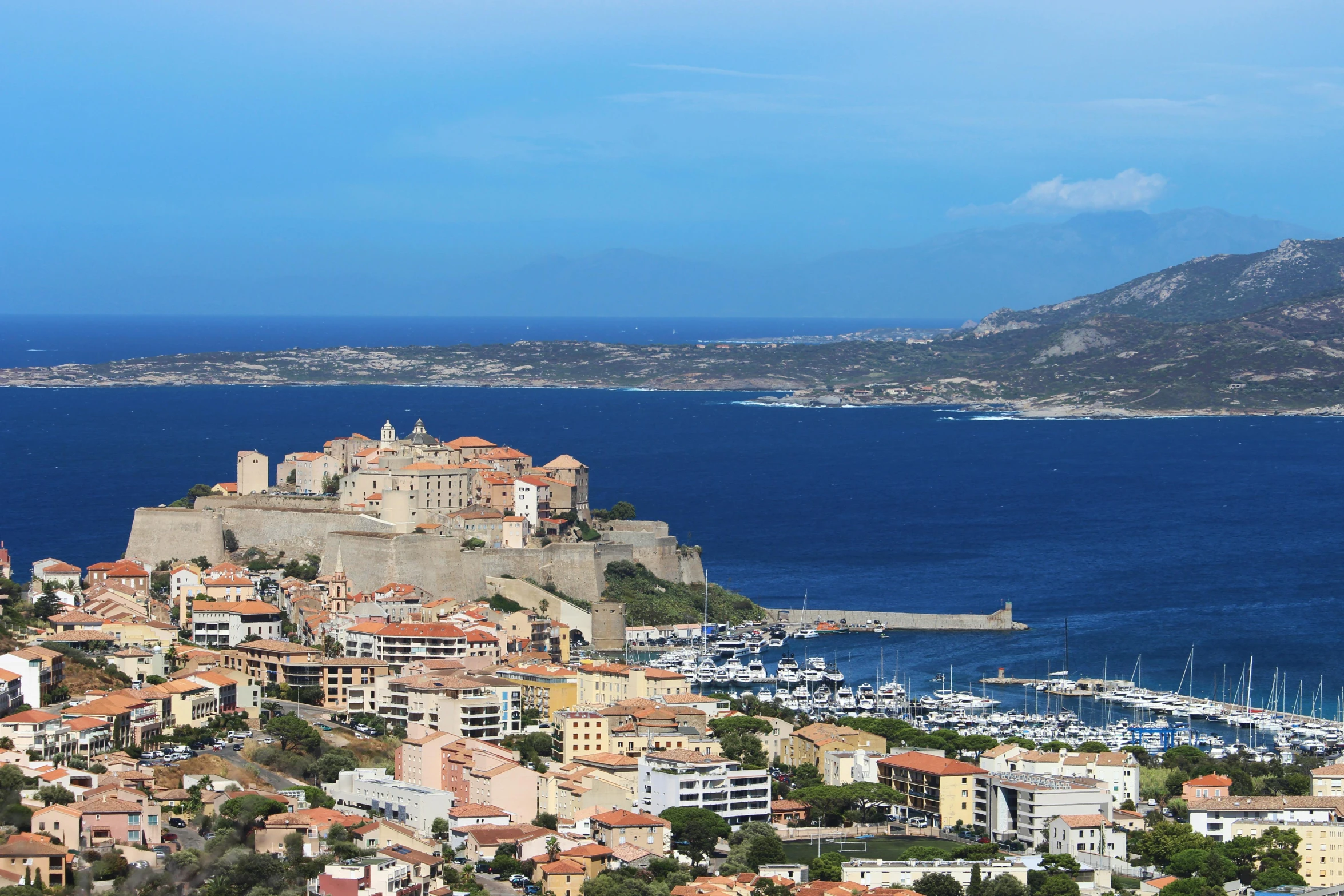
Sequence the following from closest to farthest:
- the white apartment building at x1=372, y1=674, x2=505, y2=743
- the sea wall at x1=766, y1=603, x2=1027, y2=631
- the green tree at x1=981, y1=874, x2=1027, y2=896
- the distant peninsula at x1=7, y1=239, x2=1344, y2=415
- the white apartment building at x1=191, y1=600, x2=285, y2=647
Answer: the green tree at x1=981, y1=874, x2=1027, y2=896 < the white apartment building at x1=372, y1=674, x2=505, y2=743 < the white apartment building at x1=191, y1=600, x2=285, y2=647 < the sea wall at x1=766, y1=603, x2=1027, y2=631 < the distant peninsula at x1=7, y1=239, x2=1344, y2=415

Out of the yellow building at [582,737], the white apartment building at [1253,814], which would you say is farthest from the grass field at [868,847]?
the yellow building at [582,737]

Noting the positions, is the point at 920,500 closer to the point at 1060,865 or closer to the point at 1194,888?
the point at 1060,865

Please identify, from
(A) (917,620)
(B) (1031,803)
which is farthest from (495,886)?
(A) (917,620)

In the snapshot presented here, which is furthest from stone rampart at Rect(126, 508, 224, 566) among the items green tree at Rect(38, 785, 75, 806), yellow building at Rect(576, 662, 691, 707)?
green tree at Rect(38, 785, 75, 806)

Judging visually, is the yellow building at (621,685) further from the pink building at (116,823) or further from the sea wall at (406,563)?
the pink building at (116,823)

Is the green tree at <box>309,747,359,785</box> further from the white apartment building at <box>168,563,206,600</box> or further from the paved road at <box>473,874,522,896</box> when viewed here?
the white apartment building at <box>168,563,206,600</box>

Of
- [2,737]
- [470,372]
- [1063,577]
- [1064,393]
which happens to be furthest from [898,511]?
[470,372]
